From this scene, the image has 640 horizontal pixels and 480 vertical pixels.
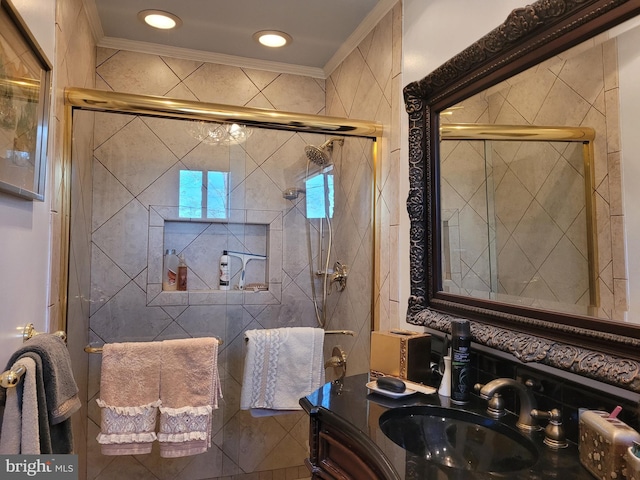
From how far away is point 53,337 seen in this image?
1.26 m

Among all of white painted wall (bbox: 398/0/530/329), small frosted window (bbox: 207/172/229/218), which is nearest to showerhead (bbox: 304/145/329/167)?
small frosted window (bbox: 207/172/229/218)

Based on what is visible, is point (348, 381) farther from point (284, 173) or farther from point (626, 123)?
point (284, 173)

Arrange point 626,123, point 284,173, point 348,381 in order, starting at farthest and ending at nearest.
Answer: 1. point 284,173
2. point 348,381
3. point 626,123

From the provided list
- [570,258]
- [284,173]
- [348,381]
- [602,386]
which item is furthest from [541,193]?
[284,173]

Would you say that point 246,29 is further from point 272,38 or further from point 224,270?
point 224,270

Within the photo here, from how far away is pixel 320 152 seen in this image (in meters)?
2.22

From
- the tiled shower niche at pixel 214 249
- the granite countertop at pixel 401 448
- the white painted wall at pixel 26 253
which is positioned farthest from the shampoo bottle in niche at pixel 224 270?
the granite countertop at pixel 401 448

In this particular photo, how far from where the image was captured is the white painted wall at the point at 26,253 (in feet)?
3.60

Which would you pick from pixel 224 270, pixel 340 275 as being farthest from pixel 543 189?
pixel 224 270

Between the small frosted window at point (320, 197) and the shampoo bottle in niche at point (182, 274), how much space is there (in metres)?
0.75

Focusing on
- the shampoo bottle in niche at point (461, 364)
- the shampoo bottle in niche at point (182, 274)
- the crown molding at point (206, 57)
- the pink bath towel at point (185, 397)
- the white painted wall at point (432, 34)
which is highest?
the crown molding at point (206, 57)

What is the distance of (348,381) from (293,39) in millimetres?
1903

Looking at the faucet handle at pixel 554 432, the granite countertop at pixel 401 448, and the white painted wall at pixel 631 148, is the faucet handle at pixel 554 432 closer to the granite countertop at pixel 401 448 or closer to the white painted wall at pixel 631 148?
the granite countertop at pixel 401 448

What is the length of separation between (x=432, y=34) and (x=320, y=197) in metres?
0.98
